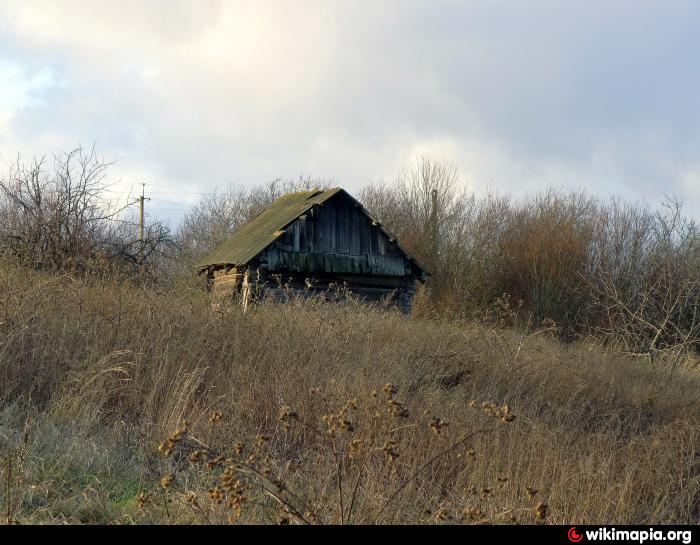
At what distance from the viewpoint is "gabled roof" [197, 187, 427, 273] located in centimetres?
1714

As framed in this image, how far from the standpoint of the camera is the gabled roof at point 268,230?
17139 mm

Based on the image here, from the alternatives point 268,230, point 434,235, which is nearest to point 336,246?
point 268,230

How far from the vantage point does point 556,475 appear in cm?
507

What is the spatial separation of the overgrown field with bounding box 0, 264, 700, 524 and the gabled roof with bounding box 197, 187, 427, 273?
7.25m

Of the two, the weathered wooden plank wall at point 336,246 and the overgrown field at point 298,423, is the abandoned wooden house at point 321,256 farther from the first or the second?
the overgrown field at point 298,423

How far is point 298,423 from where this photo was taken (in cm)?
557

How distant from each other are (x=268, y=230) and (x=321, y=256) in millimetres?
1604

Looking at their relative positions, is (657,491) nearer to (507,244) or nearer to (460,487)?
(460,487)

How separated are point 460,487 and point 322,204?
1394 cm
